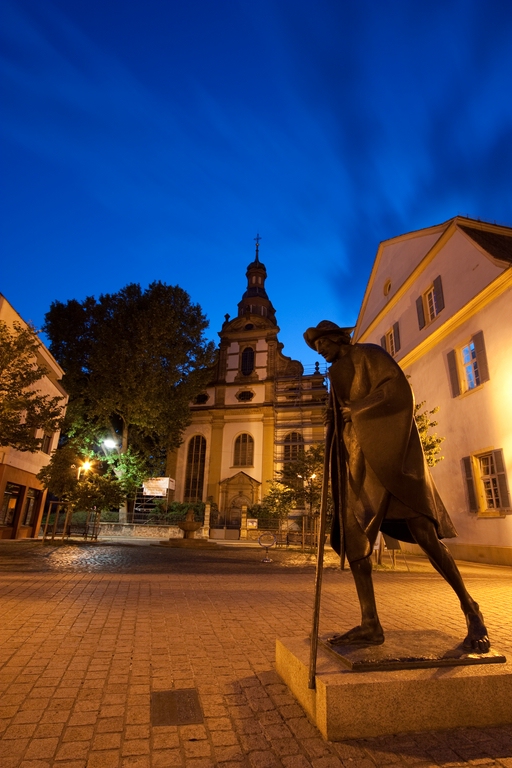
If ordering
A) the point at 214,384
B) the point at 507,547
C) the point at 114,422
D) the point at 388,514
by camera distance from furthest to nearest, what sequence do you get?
the point at 214,384 < the point at 114,422 < the point at 507,547 < the point at 388,514

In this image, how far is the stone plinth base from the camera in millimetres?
2115

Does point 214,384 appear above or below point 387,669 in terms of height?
above

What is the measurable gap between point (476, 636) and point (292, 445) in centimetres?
3214

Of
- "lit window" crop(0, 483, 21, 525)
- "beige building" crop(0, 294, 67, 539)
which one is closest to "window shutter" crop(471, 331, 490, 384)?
"beige building" crop(0, 294, 67, 539)

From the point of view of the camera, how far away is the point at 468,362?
14.1 m

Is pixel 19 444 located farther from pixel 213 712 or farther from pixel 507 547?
pixel 507 547

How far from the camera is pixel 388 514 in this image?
2.69 meters

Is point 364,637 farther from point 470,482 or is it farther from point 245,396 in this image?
point 245,396

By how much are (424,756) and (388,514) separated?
1.12 m

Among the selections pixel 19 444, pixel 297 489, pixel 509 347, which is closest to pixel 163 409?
pixel 297 489

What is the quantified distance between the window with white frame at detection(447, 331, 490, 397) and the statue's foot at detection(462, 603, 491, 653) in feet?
38.0

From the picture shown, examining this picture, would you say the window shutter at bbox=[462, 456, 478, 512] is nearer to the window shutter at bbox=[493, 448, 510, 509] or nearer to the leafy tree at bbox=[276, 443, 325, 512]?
the window shutter at bbox=[493, 448, 510, 509]

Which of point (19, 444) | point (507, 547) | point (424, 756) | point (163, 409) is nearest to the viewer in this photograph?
point (424, 756)

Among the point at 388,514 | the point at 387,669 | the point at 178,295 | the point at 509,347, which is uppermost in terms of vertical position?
the point at 178,295
